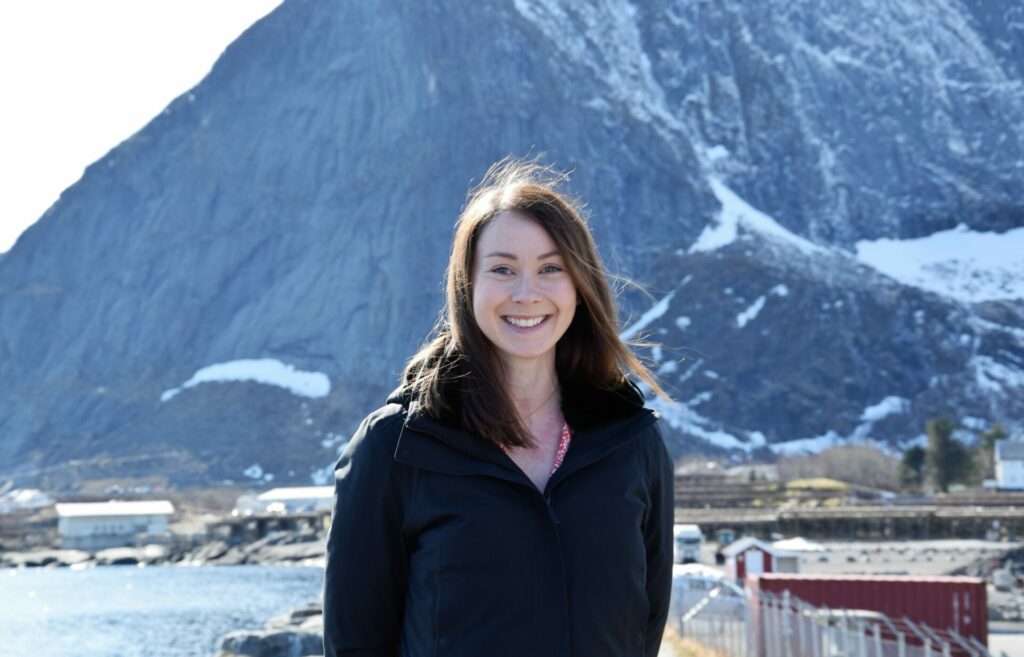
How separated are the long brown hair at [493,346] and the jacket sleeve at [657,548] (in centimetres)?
26

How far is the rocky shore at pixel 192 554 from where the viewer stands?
130625 millimetres

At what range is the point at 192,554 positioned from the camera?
13838cm

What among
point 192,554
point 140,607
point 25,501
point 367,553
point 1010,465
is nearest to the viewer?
point 367,553

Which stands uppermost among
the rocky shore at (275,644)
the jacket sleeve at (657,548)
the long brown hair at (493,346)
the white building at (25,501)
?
the long brown hair at (493,346)

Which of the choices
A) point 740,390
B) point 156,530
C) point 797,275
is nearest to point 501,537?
point 156,530

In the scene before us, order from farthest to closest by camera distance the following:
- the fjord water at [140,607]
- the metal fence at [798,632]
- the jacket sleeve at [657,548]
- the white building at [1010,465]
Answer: the white building at [1010,465], the fjord water at [140,607], the metal fence at [798,632], the jacket sleeve at [657,548]

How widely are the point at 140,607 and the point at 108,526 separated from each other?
2996 inches

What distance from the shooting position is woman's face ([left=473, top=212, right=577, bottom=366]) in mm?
4094

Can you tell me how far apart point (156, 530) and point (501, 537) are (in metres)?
151

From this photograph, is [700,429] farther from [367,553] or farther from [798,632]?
[367,553]

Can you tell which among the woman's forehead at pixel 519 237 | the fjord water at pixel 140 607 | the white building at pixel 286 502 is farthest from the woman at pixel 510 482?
the white building at pixel 286 502

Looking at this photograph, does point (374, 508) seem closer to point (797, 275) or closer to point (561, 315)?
point (561, 315)

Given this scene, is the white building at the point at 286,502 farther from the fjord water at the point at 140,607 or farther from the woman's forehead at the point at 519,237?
the woman's forehead at the point at 519,237

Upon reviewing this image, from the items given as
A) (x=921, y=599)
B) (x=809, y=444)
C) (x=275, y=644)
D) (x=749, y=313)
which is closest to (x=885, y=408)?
(x=809, y=444)
